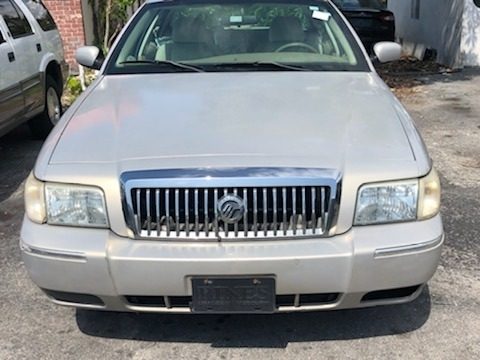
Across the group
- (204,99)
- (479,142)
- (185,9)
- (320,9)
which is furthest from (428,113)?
(204,99)

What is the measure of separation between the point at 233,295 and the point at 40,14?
226 inches

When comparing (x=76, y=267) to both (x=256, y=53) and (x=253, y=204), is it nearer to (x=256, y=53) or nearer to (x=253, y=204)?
(x=253, y=204)

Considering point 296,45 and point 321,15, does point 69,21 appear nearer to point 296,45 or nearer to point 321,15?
point 321,15

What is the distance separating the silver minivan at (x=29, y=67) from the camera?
586 centimetres

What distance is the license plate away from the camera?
2.61 meters

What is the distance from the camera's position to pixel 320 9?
4422 mm

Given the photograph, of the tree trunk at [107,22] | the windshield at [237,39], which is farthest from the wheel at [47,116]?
the tree trunk at [107,22]

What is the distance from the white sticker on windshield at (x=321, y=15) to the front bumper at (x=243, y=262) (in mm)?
2114

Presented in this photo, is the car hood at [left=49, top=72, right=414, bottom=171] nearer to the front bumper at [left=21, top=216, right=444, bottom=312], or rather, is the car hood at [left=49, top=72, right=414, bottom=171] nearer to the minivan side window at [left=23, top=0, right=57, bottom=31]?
the front bumper at [left=21, top=216, right=444, bottom=312]

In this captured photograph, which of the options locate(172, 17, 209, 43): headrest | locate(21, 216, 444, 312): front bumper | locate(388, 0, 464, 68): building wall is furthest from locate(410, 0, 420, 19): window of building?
locate(21, 216, 444, 312): front bumper

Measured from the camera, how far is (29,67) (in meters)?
6.46

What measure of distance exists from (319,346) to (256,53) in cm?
202

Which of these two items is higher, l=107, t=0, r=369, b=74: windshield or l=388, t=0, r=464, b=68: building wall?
l=107, t=0, r=369, b=74: windshield

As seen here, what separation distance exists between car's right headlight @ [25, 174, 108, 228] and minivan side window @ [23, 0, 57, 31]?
193 inches
